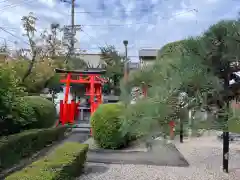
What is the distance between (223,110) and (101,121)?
525cm

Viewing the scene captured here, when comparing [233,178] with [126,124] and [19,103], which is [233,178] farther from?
[19,103]

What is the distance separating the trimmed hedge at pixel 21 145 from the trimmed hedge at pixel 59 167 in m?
1.16

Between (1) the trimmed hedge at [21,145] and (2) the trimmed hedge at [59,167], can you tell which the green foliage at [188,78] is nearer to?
(2) the trimmed hedge at [59,167]

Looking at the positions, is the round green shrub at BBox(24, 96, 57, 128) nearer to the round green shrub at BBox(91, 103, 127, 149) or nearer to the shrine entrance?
the round green shrub at BBox(91, 103, 127, 149)

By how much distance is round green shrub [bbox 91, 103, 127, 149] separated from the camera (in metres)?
8.41

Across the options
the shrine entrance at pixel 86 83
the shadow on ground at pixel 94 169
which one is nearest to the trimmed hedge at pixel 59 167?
the shadow on ground at pixel 94 169

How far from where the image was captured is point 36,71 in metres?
16.8

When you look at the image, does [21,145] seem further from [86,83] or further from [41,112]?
[86,83]

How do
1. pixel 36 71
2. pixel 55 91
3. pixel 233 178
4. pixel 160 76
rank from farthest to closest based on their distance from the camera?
pixel 55 91, pixel 36 71, pixel 233 178, pixel 160 76

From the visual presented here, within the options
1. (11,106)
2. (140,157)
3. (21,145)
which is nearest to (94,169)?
(140,157)

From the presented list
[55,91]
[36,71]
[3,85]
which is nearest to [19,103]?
[3,85]

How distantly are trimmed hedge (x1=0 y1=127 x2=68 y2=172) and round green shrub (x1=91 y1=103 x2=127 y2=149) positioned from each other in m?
1.43

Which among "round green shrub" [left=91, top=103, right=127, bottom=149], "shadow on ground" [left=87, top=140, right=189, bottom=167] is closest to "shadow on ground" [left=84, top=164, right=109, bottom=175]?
"shadow on ground" [left=87, top=140, right=189, bottom=167]

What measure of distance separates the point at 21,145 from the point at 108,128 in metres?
2.49
